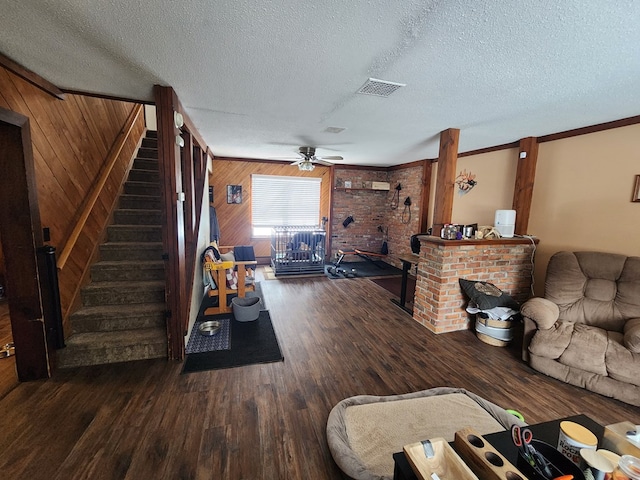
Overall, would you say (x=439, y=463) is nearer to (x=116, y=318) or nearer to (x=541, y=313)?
(x=541, y=313)

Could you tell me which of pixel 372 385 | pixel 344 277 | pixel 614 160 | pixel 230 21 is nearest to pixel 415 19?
pixel 230 21

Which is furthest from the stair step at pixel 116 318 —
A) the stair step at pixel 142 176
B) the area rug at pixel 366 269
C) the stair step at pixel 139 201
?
the area rug at pixel 366 269

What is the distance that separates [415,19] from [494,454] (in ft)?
6.07

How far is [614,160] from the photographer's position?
112 inches

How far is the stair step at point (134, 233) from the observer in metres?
3.19

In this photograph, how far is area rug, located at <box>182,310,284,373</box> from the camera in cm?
249

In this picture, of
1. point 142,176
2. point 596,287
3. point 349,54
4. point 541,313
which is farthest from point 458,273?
point 142,176

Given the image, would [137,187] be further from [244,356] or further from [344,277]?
[344,277]

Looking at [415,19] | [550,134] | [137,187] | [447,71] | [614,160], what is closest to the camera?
[415,19]

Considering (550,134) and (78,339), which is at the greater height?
(550,134)

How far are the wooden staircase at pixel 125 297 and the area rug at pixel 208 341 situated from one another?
0.97 ft

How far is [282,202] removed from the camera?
6523 millimetres

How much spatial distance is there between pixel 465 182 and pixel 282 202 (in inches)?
152

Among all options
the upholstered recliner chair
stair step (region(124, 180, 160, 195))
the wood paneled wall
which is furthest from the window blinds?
the upholstered recliner chair
